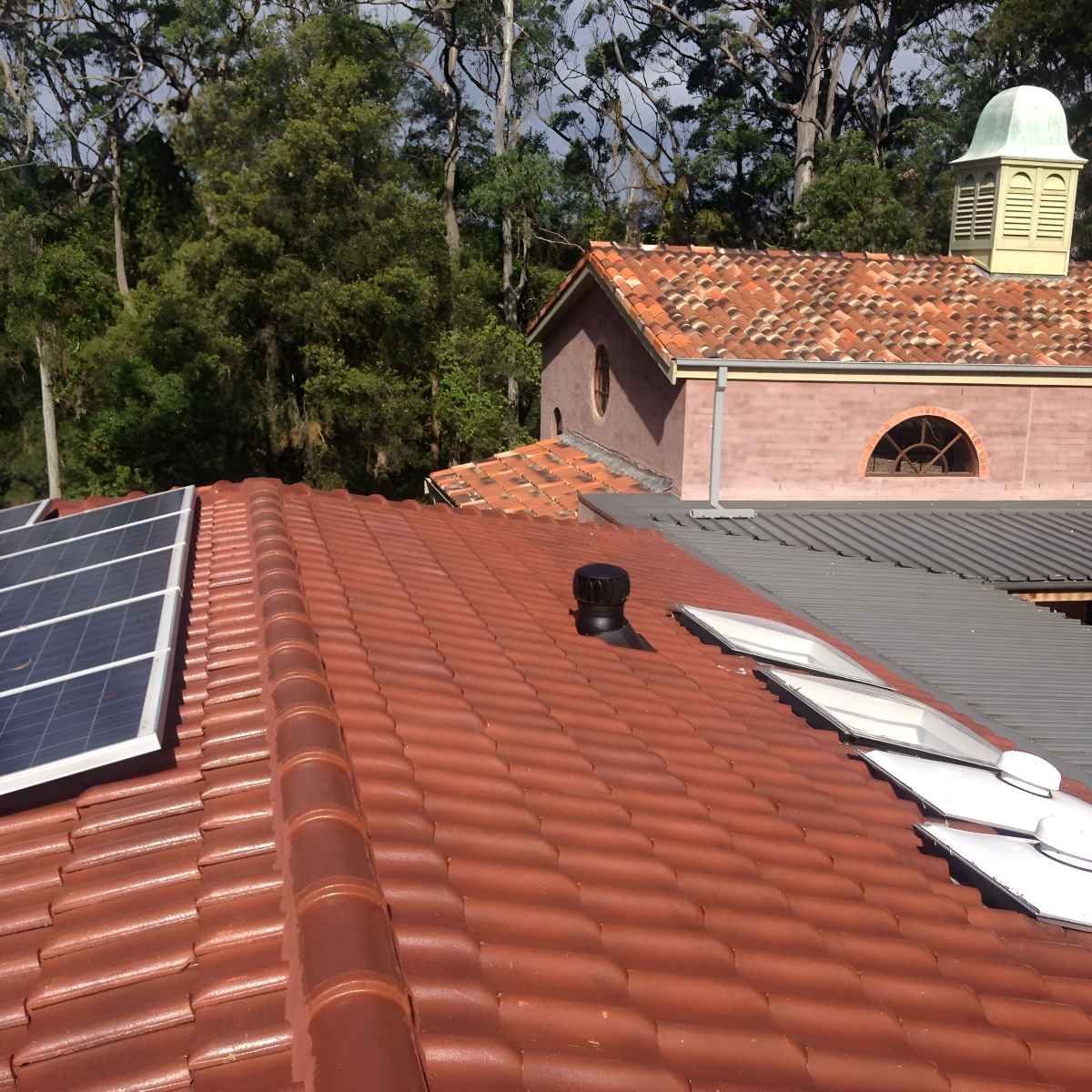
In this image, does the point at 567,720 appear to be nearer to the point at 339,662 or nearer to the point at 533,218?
the point at 339,662

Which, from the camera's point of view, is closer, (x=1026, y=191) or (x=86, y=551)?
(x=86, y=551)

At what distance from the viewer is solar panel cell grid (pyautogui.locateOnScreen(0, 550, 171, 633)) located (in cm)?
528

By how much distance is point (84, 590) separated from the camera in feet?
18.2

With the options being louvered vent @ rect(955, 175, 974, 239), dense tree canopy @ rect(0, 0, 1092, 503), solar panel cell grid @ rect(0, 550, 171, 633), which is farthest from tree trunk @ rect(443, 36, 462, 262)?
solar panel cell grid @ rect(0, 550, 171, 633)

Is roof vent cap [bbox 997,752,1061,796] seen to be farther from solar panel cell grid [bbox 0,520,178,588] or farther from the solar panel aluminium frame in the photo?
solar panel cell grid [bbox 0,520,178,588]

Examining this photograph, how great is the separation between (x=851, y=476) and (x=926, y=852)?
11327 mm

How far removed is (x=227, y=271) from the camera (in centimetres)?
2870

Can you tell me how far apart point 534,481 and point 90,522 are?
420 inches

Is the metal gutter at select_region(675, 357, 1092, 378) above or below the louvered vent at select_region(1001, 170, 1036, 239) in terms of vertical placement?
below

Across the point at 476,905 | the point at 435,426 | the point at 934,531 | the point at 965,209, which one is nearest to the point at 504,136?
the point at 435,426

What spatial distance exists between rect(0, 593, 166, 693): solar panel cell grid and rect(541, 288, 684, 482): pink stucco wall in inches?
430

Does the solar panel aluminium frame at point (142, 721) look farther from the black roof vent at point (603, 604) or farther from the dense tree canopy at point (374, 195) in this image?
the dense tree canopy at point (374, 195)

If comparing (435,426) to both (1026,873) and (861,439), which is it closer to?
(861,439)

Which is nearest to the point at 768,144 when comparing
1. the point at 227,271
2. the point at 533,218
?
the point at 533,218
